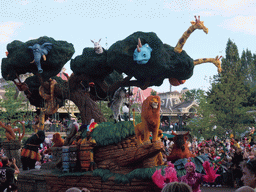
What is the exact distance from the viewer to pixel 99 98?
13984 millimetres

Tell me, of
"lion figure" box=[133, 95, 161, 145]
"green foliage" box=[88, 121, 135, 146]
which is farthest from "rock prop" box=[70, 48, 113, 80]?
"lion figure" box=[133, 95, 161, 145]

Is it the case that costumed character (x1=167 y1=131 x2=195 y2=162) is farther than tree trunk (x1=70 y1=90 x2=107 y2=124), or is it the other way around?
tree trunk (x1=70 y1=90 x2=107 y2=124)

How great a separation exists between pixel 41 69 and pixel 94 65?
6.17 ft

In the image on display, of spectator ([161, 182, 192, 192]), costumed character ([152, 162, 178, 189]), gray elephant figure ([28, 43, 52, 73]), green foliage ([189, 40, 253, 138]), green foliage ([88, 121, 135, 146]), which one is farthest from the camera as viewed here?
green foliage ([189, 40, 253, 138])

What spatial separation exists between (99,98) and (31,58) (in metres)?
3.09

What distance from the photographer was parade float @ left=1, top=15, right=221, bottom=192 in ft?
26.0

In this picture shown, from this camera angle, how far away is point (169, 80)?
1336cm

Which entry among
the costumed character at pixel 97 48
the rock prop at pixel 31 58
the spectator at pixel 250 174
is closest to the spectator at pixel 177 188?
the spectator at pixel 250 174

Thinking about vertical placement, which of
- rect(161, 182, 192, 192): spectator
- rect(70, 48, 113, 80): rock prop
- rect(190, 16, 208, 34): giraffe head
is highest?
rect(190, 16, 208, 34): giraffe head

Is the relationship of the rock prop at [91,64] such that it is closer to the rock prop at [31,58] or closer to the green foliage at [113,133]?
the rock prop at [31,58]

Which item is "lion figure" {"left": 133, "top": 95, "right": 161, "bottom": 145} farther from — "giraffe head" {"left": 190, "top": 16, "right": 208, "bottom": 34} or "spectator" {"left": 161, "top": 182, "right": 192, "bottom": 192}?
"giraffe head" {"left": 190, "top": 16, "right": 208, "bottom": 34}

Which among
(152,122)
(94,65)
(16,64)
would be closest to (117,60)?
(94,65)

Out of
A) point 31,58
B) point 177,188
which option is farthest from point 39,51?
point 177,188

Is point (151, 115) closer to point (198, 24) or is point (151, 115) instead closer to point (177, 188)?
point (177, 188)
